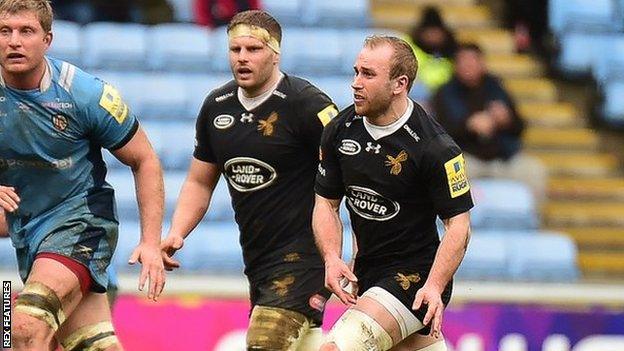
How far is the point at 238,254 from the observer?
37.6 feet

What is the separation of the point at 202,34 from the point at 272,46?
5251 millimetres

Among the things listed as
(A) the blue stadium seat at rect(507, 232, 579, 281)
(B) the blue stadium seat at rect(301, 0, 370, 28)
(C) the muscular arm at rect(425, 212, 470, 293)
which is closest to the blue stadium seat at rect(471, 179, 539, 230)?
(A) the blue stadium seat at rect(507, 232, 579, 281)

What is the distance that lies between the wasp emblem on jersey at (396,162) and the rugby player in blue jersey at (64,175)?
1045 millimetres

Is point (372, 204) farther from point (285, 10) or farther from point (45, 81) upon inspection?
point (285, 10)

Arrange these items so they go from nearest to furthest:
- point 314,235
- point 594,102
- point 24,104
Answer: point 24,104 → point 314,235 → point 594,102

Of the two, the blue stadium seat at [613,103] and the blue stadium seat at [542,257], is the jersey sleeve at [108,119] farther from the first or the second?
the blue stadium seat at [613,103]

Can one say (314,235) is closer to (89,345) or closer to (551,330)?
(89,345)

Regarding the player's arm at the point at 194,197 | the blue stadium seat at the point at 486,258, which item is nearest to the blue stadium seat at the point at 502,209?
the blue stadium seat at the point at 486,258

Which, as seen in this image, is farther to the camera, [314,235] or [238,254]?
[238,254]

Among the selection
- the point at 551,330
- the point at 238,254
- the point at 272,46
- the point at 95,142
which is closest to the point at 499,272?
the point at 551,330

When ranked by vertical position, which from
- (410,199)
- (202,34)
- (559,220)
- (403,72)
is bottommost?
(559,220)

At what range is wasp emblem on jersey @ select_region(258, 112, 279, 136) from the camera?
316 inches

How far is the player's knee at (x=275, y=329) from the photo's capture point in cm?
777

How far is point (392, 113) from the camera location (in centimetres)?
732
